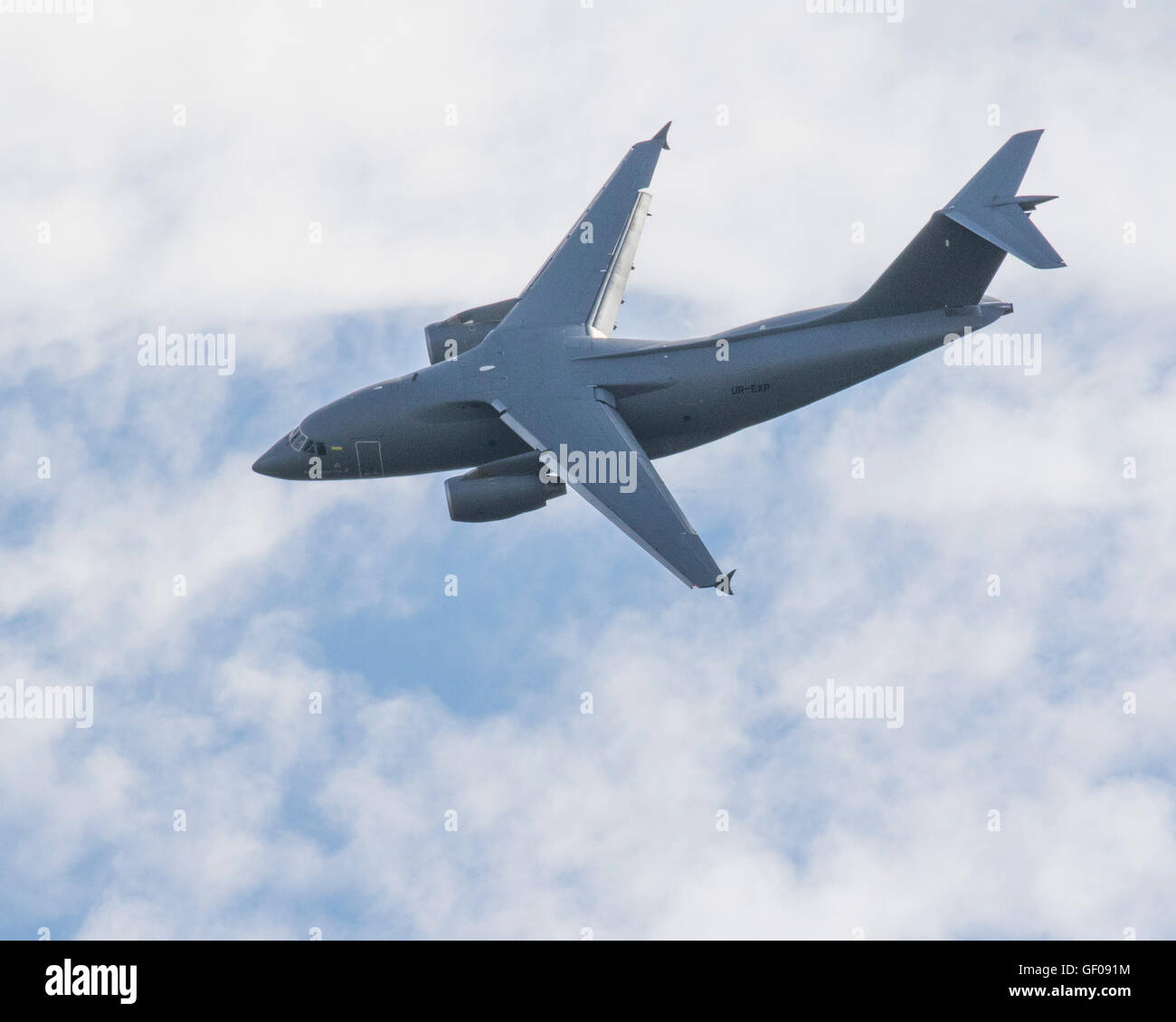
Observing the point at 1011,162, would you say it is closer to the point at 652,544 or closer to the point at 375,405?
the point at 652,544

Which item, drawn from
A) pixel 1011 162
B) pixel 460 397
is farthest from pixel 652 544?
pixel 1011 162

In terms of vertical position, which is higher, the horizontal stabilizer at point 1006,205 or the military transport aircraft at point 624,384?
the horizontal stabilizer at point 1006,205

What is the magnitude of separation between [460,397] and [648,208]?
39.8 ft

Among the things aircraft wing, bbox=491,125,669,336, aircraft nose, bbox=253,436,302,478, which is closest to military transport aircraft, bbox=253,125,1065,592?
aircraft nose, bbox=253,436,302,478

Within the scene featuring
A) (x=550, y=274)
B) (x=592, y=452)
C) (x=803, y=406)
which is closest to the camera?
(x=592, y=452)

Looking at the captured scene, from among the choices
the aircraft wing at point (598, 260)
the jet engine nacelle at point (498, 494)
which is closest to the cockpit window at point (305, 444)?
the jet engine nacelle at point (498, 494)

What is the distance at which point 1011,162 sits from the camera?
4256cm

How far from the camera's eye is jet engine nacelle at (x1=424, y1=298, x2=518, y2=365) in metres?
46.9

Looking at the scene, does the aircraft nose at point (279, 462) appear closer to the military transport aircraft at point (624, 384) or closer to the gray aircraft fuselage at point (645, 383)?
the military transport aircraft at point (624, 384)

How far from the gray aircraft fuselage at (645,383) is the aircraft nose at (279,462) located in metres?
0.54

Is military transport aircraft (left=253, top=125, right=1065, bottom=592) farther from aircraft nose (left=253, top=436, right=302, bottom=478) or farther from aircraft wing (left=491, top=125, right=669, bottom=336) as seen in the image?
aircraft wing (left=491, top=125, right=669, bottom=336)

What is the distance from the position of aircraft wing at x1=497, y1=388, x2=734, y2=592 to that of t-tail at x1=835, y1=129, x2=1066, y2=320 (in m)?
8.27

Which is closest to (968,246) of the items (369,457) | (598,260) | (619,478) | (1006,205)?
(1006,205)

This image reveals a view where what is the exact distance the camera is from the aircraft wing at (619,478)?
3853cm
